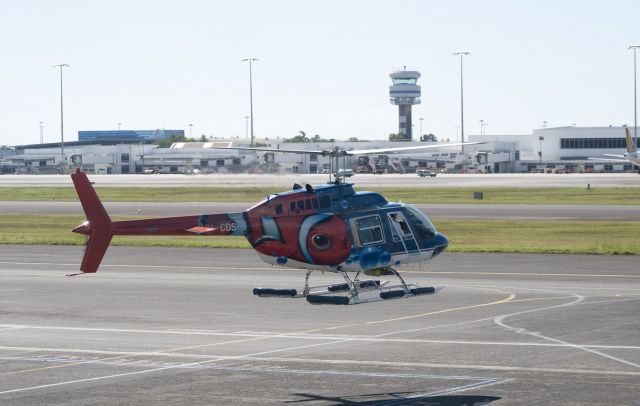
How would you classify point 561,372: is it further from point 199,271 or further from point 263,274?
point 199,271

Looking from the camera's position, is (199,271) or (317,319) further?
(199,271)

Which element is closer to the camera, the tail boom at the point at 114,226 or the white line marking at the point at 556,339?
the white line marking at the point at 556,339

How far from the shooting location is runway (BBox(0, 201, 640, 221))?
308 ft

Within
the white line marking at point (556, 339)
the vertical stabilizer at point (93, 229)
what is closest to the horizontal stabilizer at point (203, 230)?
the vertical stabilizer at point (93, 229)

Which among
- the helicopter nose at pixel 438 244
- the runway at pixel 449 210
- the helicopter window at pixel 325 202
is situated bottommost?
the runway at pixel 449 210

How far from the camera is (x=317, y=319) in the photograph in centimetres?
4484

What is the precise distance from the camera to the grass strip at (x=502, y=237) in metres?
67.8

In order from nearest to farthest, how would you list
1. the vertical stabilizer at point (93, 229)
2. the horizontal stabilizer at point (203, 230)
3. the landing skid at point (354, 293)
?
the vertical stabilizer at point (93, 229) < the landing skid at point (354, 293) < the horizontal stabilizer at point (203, 230)

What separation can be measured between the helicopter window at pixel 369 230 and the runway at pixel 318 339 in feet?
12.8

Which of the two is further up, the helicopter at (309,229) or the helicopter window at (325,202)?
the helicopter window at (325,202)

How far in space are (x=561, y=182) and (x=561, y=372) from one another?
131036 mm

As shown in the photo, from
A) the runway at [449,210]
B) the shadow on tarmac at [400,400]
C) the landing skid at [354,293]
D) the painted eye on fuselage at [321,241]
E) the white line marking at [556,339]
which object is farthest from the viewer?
the runway at [449,210]

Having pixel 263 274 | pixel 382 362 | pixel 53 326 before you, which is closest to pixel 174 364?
pixel 382 362

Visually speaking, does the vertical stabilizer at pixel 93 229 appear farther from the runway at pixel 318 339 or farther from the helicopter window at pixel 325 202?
the helicopter window at pixel 325 202
